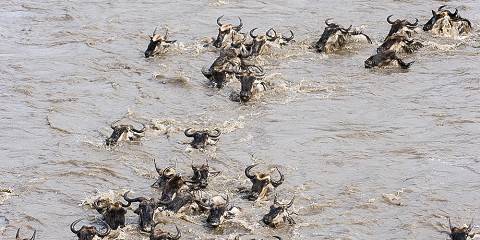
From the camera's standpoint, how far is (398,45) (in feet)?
67.1

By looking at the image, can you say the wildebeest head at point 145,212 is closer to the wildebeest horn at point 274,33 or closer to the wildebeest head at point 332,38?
the wildebeest horn at point 274,33

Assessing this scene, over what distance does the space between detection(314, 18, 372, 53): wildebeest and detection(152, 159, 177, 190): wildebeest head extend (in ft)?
25.2

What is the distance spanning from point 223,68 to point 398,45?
14.0 feet

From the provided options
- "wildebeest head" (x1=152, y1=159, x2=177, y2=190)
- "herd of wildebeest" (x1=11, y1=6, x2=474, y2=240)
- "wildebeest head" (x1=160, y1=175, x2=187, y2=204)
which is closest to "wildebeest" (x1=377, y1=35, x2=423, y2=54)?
"herd of wildebeest" (x1=11, y1=6, x2=474, y2=240)

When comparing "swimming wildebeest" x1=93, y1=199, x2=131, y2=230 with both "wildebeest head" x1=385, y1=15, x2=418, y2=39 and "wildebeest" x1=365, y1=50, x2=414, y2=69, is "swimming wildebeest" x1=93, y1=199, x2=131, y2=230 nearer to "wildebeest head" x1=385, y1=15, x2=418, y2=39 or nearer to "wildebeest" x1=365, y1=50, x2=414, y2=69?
"wildebeest" x1=365, y1=50, x2=414, y2=69

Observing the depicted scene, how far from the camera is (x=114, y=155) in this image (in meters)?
15.1

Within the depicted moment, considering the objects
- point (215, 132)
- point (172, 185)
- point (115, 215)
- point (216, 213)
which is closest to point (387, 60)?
point (215, 132)

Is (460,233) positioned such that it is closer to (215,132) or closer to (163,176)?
(163,176)

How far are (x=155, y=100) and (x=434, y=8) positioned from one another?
33.0ft

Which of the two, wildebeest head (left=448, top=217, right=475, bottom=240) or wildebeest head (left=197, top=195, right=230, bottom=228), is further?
wildebeest head (left=197, top=195, right=230, bottom=228)

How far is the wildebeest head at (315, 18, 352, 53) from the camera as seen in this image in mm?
20672

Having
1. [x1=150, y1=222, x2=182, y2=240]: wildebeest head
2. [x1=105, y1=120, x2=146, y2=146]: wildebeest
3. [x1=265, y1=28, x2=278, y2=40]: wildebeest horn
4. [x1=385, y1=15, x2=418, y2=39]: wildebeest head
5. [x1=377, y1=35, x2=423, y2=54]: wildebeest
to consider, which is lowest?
[x1=105, y1=120, x2=146, y2=146]: wildebeest

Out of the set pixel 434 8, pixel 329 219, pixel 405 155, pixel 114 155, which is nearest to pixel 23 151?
pixel 114 155

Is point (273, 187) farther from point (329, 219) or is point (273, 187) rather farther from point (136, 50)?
point (136, 50)
